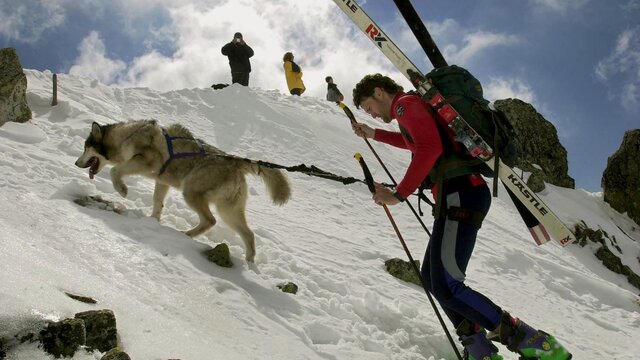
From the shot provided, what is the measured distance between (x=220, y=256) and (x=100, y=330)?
3.10 m

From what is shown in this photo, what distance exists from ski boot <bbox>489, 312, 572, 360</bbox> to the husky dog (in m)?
3.83

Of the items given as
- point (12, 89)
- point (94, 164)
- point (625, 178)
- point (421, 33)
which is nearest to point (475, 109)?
point (421, 33)

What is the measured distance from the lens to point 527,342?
4.02 metres

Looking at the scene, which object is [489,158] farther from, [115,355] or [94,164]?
[94,164]

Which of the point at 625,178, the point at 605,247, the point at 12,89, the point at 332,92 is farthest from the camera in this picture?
the point at 625,178

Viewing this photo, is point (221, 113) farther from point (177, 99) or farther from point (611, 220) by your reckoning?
point (611, 220)

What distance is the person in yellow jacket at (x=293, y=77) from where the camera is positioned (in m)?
22.1

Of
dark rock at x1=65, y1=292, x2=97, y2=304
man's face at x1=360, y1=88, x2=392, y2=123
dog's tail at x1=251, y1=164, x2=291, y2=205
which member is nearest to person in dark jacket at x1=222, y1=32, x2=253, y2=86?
dog's tail at x1=251, y1=164, x2=291, y2=205

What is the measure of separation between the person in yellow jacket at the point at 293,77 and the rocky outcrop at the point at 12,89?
40.3 ft

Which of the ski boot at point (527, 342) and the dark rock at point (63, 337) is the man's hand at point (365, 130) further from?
the dark rock at point (63, 337)

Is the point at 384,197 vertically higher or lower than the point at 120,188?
higher

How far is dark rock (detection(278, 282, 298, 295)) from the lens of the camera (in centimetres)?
639

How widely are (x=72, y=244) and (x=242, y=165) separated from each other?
2845 mm

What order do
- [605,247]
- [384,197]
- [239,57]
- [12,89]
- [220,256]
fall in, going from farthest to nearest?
[239,57] < [605,247] < [12,89] < [220,256] < [384,197]
